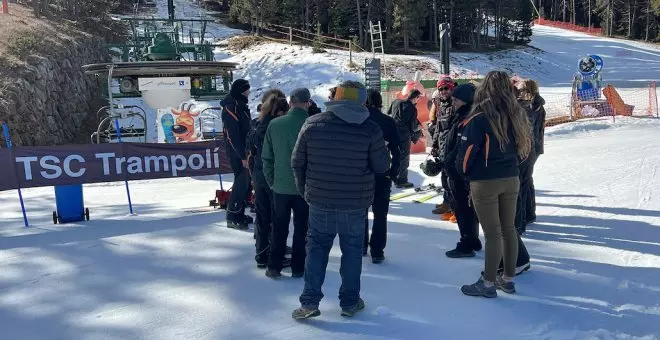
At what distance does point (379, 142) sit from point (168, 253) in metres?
3.10

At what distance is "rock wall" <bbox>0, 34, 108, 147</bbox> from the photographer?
1689 cm

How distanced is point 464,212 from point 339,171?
2163 millimetres

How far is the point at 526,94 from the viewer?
20.9 ft

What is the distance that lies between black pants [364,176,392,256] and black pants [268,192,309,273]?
692 millimetres

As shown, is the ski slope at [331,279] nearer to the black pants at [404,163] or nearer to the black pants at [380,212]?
the black pants at [380,212]

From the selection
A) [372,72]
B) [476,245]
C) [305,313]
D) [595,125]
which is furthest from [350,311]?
[372,72]

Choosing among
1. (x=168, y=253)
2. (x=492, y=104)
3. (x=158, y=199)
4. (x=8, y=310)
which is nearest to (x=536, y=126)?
(x=492, y=104)

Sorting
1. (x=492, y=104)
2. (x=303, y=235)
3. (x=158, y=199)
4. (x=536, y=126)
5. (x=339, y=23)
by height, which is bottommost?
(x=158, y=199)

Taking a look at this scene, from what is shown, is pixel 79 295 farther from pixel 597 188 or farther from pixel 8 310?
pixel 597 188

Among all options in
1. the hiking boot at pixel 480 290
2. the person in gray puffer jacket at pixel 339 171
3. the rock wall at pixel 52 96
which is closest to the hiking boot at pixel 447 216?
the hiking boot at pixel 480 290

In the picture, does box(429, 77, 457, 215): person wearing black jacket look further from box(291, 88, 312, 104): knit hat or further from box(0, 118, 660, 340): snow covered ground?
box(291, 88, 312, 104): knit hat

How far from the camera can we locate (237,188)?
6855 millimetres

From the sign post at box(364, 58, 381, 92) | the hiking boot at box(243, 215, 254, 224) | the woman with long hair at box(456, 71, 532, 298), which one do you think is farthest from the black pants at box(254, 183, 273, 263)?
the sign post at box(364, 58, 381, 92)

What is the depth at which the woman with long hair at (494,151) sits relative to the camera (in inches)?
163
